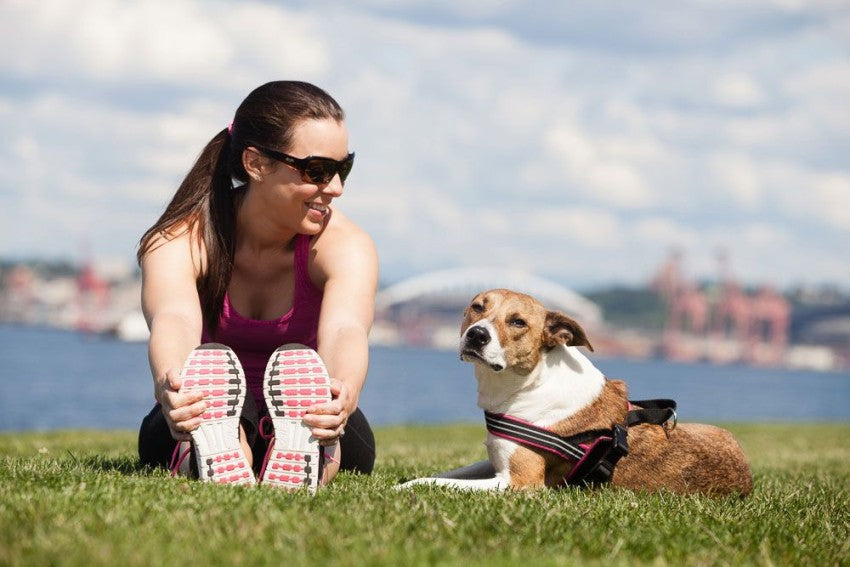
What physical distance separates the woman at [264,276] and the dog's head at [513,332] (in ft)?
2.31

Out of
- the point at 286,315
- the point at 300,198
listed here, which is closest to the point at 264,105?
the point at 300,198

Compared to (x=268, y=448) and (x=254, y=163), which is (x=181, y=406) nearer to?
(x=268, y=448)

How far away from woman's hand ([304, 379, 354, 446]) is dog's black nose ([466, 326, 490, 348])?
1159mm

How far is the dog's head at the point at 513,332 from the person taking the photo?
5809mm

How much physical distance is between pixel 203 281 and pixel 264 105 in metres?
1.10

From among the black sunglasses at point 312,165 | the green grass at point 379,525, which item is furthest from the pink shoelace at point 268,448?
the black sunglasses at point 312,165

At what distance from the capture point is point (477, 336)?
19.1ft

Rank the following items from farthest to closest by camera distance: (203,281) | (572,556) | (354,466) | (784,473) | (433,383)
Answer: (433,383) < (784,473) < (354,466) < (203,281) < (572,556)

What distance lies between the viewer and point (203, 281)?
5730 millimetres

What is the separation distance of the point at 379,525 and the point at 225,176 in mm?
2610

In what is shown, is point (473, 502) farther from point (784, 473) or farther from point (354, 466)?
point (784, 473)

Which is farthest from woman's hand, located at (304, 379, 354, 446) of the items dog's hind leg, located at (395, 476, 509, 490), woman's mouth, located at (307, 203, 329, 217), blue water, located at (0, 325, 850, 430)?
blue water, located at (0, 325, 850, 430)

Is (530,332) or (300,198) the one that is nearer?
(300,198)

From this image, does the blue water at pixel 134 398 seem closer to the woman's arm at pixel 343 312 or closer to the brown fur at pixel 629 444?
the woman's arm at pixel 343 312
